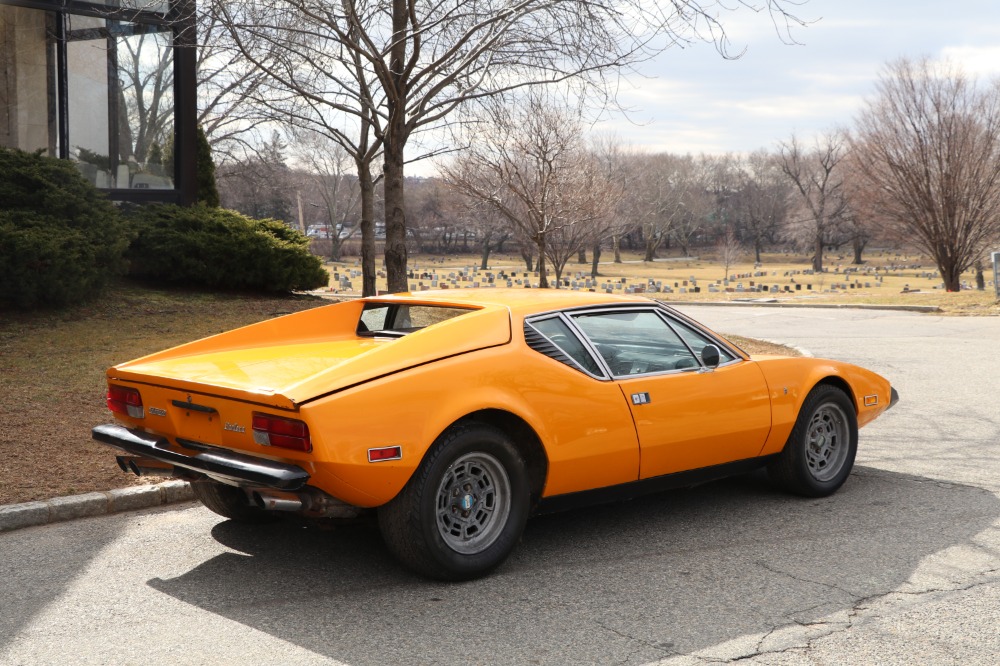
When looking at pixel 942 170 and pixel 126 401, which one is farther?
pixel 942 170

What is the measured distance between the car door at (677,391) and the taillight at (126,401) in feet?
7.48

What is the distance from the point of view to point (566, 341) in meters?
4.99

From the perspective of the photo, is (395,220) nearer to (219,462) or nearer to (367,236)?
(367,236)

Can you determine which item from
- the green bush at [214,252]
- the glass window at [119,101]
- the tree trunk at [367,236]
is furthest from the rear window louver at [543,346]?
the glass window at [119,101]

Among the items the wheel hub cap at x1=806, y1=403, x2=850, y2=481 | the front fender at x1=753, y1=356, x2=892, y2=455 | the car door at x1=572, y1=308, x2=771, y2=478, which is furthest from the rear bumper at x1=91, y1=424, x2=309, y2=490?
the wheel hub cap at x1=806, y1=403, x2=850, y2=481

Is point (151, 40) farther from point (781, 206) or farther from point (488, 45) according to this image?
point (781, 206)

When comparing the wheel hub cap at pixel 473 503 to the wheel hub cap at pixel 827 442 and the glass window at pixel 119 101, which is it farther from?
the glass window at pixel 119 101

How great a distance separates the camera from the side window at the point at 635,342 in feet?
16.9

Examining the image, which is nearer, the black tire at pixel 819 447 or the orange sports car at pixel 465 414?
the orange sports car at pixel 465 414

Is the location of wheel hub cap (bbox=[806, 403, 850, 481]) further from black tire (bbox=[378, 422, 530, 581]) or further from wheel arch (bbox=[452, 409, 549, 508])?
black tire (bbox=[378, 422, 530, 581])

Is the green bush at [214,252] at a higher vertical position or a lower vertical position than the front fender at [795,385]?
higher

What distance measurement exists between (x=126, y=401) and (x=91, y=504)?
1237mm

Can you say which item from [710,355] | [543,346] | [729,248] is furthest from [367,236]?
[729,248]

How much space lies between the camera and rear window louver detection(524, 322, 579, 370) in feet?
15.8
